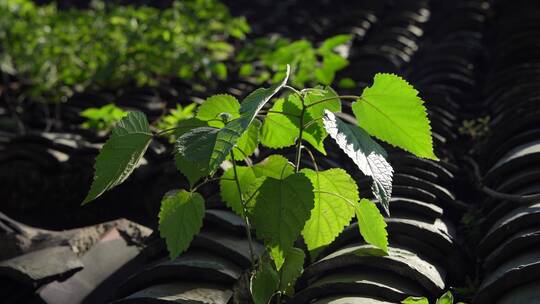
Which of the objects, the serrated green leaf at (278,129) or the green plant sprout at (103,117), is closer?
the serrated green leaf at (278,129)

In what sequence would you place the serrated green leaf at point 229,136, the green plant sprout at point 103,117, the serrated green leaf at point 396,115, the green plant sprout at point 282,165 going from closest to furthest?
the serrated green leaf at point 229,136
the green plant sprout at point 282,165
the serrated green leaf at point 396,115
the green plant sprout at point 103,117

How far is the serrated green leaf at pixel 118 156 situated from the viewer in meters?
1.50

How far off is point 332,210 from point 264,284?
260mm

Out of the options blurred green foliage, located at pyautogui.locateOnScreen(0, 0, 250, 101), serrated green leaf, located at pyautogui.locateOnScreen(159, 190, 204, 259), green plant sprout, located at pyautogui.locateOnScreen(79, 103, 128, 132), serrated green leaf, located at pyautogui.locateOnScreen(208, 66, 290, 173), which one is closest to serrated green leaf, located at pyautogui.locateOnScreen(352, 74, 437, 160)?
serrated green leaf, located at pyautogui.locateOnScreen(208, 66, 290, 173)

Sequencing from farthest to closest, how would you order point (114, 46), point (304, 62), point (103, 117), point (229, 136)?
1. point (114, 46)
2. point (304, 62)
3. point (103, 117)
4. point (229, 136)

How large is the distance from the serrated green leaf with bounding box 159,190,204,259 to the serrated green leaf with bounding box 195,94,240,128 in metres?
0.21

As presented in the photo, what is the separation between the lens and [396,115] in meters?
1.62

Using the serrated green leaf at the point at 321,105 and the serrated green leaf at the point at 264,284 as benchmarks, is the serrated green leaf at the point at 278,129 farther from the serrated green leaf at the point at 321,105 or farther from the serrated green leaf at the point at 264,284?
the serrated green leaf at the point at 264,284

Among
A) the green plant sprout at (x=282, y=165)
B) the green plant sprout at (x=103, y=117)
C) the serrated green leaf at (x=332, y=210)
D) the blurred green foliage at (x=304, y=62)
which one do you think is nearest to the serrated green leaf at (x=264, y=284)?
the green plant sprout at (x=282, y=165)

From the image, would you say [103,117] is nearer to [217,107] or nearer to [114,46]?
[114,46]

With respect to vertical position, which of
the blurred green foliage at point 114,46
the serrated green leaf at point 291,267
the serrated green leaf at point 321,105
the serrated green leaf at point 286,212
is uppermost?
the blurred green foliage at point 114,46

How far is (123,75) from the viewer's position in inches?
185

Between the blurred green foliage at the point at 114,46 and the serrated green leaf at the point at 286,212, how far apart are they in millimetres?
2915

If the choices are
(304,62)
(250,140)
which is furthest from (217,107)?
(304,62)
